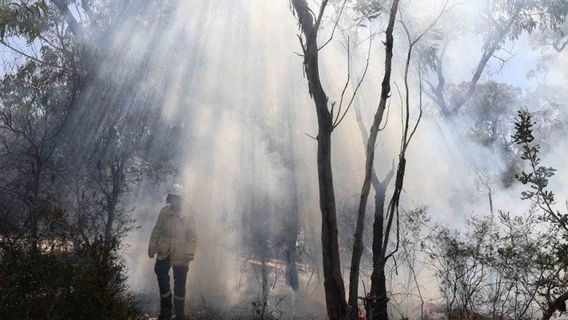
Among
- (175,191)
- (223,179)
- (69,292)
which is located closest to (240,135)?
(223,179)

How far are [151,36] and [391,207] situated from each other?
7.95 meters

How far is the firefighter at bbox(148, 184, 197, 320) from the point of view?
525 cm

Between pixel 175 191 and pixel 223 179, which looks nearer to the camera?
pixel 175 191

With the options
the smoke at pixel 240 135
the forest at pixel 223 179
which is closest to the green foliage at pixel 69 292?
A: the forest at pixel 223 179

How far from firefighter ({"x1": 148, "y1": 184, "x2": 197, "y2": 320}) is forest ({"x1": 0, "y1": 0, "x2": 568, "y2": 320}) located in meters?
0.02

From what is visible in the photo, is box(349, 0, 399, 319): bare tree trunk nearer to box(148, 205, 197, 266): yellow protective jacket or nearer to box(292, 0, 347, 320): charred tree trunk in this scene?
box(292, 0, 347, 320): charred tree trunk

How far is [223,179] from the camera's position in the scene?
38.3 ft

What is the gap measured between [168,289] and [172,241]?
54 cm

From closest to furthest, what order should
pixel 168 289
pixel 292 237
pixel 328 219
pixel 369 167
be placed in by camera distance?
pixel 369 167 → pixel 328 219 → pixel 168 289 → pixel 292 237

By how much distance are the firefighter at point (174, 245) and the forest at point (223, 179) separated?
0.02m

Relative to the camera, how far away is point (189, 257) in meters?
5.34

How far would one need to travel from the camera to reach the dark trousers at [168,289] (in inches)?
200

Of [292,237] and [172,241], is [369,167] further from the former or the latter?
[292,237]

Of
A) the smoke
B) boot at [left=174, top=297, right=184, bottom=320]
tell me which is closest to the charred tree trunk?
boot at [left=174, top=297, right=184, bottom=320]
